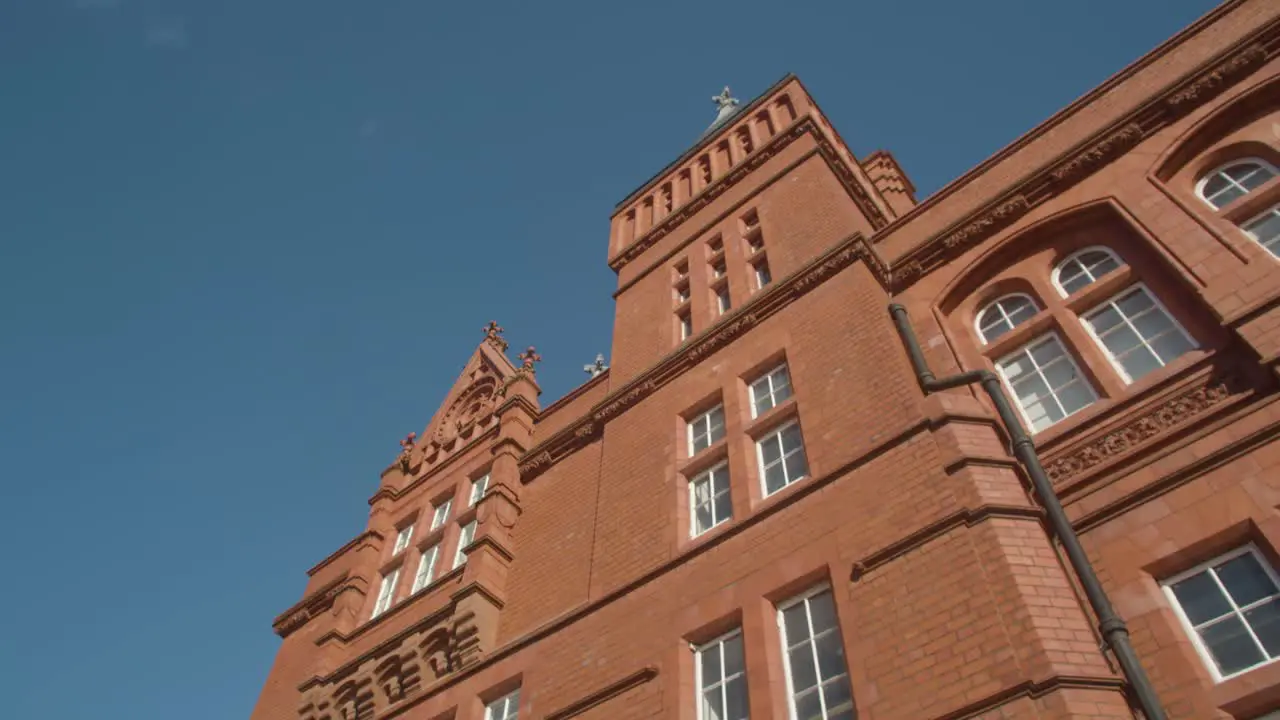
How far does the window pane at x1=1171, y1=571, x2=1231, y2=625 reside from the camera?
8156 millimetres

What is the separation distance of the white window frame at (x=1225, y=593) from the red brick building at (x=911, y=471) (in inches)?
0.9

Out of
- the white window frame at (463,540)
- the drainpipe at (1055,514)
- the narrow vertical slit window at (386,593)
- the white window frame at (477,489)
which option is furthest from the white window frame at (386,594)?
the drainpipe at (1055,514)

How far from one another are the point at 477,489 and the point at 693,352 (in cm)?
585

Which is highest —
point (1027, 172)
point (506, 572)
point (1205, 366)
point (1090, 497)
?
point (1027, 172)

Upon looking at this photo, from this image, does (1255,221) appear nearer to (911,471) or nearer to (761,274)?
(911,471)

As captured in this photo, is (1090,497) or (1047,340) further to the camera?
(1047,340)

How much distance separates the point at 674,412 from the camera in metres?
14.4

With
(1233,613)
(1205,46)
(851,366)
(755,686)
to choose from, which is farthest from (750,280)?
(1233,613)

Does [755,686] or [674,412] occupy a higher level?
[674,412]

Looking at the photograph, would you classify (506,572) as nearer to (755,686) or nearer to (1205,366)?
(755,686)

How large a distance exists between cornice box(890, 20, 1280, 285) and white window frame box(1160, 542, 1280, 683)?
6.23 meters

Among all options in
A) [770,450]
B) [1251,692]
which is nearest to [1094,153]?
[770,450]

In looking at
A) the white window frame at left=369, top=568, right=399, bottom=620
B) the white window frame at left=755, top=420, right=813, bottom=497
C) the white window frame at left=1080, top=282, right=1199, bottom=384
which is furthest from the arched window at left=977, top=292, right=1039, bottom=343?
the white window frame at left=369, top=568, right=399, bottom=620

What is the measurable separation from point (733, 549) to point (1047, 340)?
478cm
